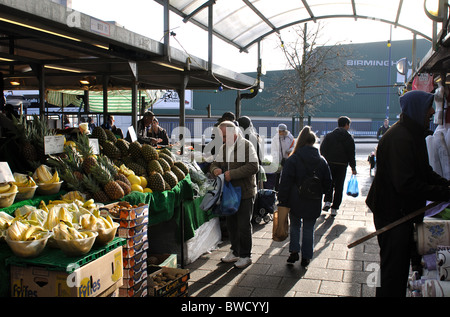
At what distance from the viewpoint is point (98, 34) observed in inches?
163

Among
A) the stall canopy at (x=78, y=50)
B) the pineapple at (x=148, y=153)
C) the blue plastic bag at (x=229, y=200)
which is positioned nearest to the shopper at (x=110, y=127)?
the stall canopy at (x=78, y=50)

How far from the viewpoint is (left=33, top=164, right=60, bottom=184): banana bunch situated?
3410 mm

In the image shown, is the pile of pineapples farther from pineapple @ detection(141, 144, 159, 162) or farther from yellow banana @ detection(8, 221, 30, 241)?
yellow banana @ detection(8, 221, 30, 241)

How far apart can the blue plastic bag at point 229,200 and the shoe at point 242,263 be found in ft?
2.15

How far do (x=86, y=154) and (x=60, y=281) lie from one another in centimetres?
183

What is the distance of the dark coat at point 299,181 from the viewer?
15.3 ft

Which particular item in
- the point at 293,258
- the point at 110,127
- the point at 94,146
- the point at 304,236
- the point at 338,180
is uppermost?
the point at 110,127

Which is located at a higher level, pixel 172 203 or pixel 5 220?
pixel 5 220

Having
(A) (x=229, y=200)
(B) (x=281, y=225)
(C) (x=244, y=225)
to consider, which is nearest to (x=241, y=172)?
(A) (x=229, y=200)

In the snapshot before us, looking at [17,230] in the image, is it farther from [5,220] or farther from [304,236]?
[304,236]

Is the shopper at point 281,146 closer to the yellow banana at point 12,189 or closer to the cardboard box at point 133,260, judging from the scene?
the cardboard box at point 133,260

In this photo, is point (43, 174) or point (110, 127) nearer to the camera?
point (43, 174)

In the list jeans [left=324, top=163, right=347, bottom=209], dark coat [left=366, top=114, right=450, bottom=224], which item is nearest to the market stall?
dark coat [left=366, top=114, right=450, bottom=224]

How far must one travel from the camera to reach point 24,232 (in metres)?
2.48
